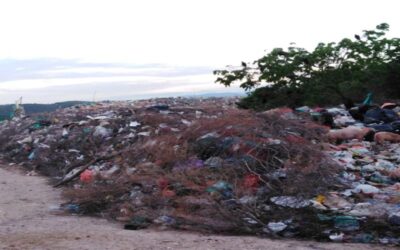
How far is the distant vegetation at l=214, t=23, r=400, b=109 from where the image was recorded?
39.9 ft

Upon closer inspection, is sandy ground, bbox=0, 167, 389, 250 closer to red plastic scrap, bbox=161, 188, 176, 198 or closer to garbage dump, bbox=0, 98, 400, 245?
garbage dump, bbox=0, 98, 400, 245

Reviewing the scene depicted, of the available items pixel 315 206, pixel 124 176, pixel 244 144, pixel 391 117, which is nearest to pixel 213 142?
pixel 244 144

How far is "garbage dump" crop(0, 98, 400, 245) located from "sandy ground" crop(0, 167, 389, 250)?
201mm

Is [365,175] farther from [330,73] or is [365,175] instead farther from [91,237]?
[330,73]

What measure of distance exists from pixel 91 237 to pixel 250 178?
1944mm

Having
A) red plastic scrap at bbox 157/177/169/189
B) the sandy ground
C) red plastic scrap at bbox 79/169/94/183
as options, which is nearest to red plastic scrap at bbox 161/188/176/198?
red plastic scrap at bbox 157/177/169/189

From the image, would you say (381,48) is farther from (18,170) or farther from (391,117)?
(18,170)

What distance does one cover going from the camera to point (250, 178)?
5523 mm

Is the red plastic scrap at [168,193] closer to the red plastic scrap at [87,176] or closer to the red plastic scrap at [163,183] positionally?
the red plastic scrap at [163,183]

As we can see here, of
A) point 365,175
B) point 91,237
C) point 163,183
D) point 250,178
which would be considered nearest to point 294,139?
point 365,175

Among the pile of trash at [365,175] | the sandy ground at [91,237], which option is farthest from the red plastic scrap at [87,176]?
the pile of trash at [365,175]

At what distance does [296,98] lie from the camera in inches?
507

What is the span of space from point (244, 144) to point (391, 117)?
3292 mm

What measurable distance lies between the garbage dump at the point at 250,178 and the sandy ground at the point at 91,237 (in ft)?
0.66
